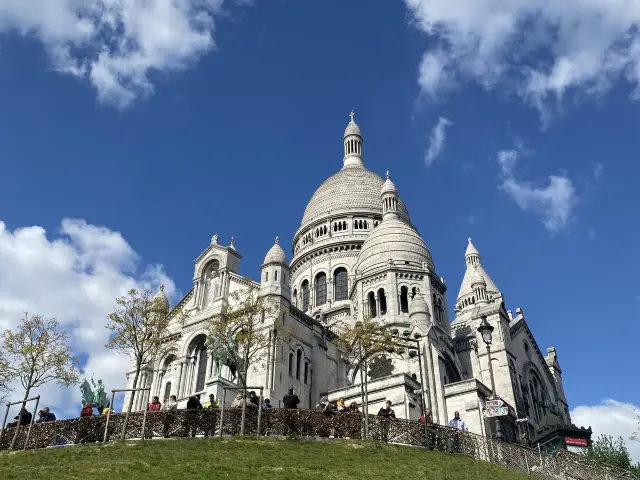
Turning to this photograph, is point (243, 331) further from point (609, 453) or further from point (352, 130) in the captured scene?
point (352, 130)

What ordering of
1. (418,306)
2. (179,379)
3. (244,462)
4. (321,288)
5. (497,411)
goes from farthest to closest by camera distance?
1. (321,288)
2. (418,306)
3. (179,379)
4. (497,411)
5. (244,462)

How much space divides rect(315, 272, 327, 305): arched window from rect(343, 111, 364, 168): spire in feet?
69.1

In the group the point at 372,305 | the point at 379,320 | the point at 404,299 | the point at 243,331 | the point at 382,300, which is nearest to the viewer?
the point at 243,331

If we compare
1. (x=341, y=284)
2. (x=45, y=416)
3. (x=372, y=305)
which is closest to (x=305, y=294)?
(x=341, y=284)

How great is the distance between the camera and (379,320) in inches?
2071

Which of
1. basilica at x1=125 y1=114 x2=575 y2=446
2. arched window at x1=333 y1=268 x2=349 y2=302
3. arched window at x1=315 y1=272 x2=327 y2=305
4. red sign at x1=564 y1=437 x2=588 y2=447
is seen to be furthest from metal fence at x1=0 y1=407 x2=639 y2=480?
arched window at x1=315 y1=272 x2=327 y2=305

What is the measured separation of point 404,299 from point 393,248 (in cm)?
513

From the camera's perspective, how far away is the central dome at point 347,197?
71.5 metres

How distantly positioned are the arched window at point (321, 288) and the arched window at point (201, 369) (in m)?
21.2

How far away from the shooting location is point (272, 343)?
4228 centimetres

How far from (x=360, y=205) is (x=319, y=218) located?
4789 mm

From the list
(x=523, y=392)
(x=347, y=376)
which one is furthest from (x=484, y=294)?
(x=347, y=376)

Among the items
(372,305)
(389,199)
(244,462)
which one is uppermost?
(389,199)

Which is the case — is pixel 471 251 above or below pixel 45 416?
above
